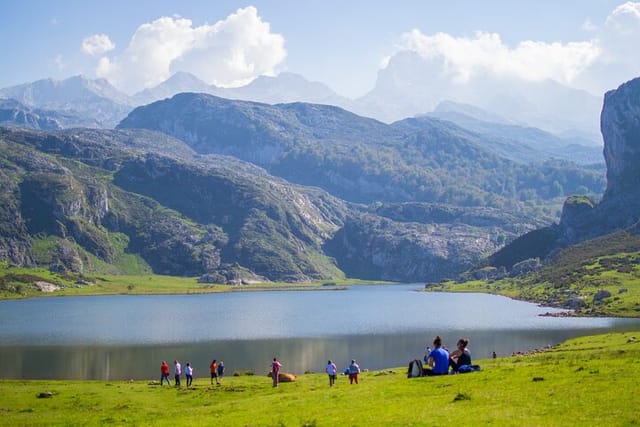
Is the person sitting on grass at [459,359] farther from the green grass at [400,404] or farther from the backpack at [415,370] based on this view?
the backpack at [415,370]

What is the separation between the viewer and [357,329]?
6137 inches

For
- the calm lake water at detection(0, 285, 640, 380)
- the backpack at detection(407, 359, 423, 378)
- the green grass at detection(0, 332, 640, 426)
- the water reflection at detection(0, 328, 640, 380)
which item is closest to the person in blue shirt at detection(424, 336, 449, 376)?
the green grass at detection(0, 332, 640, 426)

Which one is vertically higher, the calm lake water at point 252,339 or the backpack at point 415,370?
the backpack at point 415,370

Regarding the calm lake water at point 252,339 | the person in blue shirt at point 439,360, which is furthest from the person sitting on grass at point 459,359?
the calm lake water at point 252,339

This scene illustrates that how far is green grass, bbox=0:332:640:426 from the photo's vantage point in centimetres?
3105

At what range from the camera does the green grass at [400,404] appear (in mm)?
31047

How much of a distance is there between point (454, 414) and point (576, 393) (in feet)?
24.2

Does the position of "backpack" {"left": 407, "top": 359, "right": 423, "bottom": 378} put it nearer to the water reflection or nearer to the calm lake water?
the water reflection

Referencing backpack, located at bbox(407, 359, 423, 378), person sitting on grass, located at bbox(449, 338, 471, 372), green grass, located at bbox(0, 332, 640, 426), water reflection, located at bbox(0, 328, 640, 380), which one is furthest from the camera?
water reflection, located at bbox(0, 328, 640, 380)

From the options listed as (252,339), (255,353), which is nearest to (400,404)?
(255,353)

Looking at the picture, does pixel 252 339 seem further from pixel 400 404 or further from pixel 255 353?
pixel 400 404

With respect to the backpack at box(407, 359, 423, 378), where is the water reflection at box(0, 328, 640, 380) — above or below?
below

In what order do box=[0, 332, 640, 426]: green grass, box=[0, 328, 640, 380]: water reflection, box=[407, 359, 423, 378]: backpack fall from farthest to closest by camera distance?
box=[0, 328, 640, 380]: water reflection → box=[407, 359, 423, 378]: backpack → box=[0, 332, 640, 426]: green grass

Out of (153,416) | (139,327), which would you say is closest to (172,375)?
(153,416)
